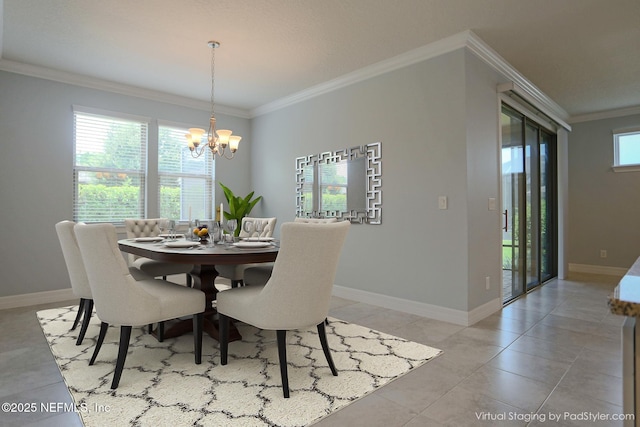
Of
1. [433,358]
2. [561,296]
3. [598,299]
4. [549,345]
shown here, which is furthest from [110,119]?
[598,299]

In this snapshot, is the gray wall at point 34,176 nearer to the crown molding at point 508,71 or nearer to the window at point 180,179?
the window at point 180,179

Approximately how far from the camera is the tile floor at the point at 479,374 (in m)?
1.70

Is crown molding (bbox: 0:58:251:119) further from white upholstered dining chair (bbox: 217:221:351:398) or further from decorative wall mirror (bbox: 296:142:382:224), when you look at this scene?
white upholstered dining chair (bbox: 217:221:351:398)

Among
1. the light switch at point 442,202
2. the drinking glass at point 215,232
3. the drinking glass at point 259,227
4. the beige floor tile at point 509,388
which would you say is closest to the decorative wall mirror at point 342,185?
the light switch at point 442,202

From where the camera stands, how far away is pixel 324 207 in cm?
444

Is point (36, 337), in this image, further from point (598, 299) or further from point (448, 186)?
point (598, 299)

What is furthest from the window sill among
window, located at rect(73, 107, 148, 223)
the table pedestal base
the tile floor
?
window, located at rect(73, 107, 148, 223)

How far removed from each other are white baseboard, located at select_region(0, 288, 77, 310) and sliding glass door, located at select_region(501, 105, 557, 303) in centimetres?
496

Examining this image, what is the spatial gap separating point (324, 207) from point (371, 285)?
1165mm

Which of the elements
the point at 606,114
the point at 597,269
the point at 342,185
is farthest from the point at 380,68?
the point at 597,269

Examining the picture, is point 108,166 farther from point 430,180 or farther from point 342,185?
point 430,180

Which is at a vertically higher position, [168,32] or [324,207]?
[168,32]

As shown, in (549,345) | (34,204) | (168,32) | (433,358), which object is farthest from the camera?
(34,204)

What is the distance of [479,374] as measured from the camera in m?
2.13
